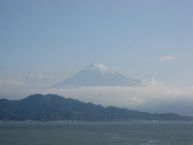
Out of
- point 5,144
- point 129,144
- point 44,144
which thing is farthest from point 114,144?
point 5,144

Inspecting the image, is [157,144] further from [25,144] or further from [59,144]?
[25,144]

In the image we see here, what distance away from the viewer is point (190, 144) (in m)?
60.1

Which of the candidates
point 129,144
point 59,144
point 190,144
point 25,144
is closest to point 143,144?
point 129,144

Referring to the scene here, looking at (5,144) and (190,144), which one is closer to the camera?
(190,144)

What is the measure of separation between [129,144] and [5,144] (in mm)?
20348

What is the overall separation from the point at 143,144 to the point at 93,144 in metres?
7.83

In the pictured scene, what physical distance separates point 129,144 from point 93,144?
568 centimetres

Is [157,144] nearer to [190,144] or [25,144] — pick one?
[190,144]

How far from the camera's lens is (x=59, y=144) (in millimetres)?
62875

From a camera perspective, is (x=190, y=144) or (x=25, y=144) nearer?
(x=190, y=144)

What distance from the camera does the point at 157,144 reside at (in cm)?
6112

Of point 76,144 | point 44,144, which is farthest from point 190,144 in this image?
point 44,144

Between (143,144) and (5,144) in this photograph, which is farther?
(5,144)

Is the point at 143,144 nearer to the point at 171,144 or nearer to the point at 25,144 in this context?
the point at 171,144
